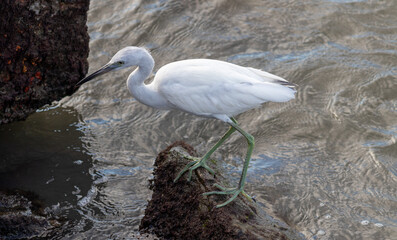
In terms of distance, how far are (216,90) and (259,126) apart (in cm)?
211

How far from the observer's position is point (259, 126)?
6238 mm

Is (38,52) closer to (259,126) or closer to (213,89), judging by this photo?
(213,89)

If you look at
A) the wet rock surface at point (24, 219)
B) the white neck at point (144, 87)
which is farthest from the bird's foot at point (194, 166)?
the wet rock surface at point (24, 219)

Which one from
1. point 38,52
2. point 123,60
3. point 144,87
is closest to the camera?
point 123,60

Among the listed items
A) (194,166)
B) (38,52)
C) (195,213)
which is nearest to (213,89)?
(194,166)

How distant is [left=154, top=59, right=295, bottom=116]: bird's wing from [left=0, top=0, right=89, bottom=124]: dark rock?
1299 mm

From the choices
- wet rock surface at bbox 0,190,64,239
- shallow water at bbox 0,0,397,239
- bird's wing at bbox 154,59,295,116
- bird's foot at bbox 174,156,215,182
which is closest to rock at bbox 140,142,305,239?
bird's foot at bbox 174,156,215,182

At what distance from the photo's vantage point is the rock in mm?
3842

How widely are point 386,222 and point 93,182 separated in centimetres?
284

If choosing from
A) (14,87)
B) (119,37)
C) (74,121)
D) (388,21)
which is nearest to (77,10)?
(14,87)

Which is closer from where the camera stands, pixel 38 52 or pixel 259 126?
pixel 38 52

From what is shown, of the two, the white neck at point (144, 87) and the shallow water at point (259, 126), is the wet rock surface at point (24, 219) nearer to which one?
the shallow water at point (259, 126)

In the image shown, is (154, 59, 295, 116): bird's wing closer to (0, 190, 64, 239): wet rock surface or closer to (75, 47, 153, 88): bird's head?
(75, 47, 153, 88): bird's head

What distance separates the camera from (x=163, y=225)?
4.31 m
